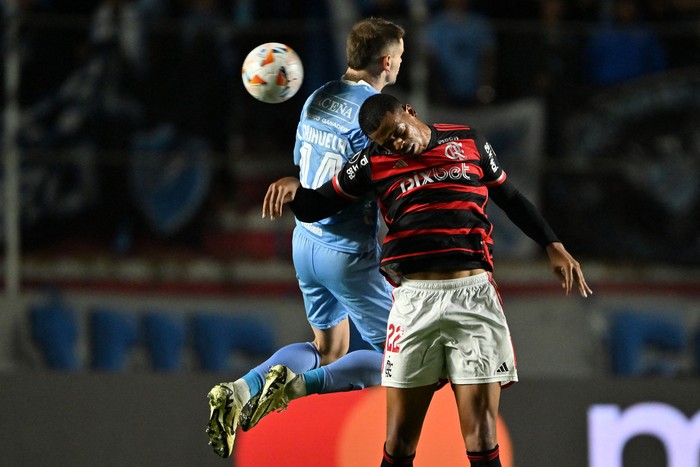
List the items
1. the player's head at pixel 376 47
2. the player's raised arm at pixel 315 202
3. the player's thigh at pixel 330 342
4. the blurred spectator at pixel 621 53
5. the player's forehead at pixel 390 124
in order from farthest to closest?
1. the blurred spectator at pixel 621 53
2. the player's thigh at pixel 330 342
3. the player's head at pixel 376 47
4. the player's raised arm at pixel 315 202
5. the player's forehead at pixel 390 124

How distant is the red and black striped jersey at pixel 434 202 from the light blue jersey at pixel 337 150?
388mm

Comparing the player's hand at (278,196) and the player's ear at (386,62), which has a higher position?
the player's ear at (386,62)

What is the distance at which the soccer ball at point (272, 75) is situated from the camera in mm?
4719

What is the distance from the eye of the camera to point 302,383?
4.73m

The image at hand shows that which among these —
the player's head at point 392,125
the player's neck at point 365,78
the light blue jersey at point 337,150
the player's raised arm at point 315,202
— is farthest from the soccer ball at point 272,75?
the player's head at point 392,125

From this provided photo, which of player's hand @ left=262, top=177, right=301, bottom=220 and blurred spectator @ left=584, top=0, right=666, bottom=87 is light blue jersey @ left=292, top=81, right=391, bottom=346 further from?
blurred spectator @ left=584, top=0, right=666, bottom=87

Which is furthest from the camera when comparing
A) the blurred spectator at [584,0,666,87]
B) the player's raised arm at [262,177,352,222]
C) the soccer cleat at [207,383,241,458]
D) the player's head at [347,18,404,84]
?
the blurred spectator at [584,0,666,87]

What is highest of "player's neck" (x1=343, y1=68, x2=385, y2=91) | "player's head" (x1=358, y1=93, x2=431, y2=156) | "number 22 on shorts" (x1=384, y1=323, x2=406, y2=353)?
"player's neck" (x1=343, y1=68, x2=385, y2=91)

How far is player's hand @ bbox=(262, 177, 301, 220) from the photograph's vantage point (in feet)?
13.8

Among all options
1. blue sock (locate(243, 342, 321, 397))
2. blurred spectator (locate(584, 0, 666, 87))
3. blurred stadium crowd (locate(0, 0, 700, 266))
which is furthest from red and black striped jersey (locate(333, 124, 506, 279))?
blurred spectator (locate(584, 0, 666, 87))

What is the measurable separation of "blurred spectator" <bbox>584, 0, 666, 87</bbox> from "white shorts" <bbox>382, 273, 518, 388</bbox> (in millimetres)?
3946

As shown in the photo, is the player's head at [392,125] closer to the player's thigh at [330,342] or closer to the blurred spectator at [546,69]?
the player's thigh at [330,342]

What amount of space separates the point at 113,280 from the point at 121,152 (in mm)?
857

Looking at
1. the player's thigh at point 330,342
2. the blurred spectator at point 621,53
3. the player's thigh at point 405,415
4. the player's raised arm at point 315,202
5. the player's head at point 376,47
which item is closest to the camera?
the player's thigh at point 405,415
